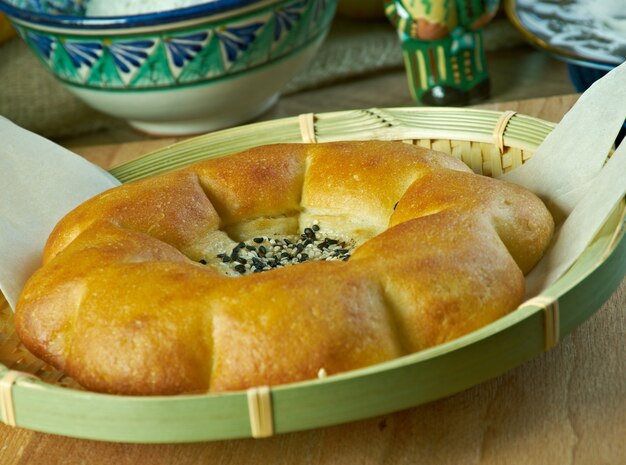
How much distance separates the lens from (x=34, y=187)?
126 cm

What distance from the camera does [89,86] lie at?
190 cm

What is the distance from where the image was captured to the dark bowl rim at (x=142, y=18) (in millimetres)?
1725

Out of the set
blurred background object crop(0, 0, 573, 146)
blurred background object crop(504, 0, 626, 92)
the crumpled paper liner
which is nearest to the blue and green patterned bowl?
blurred background object crop(0, 0, 573, 146)

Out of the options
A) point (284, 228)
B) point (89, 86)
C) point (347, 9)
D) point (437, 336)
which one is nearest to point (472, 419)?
point (437, 336)

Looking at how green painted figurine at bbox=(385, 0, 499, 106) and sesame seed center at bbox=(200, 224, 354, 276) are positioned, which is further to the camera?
green painted figurine at bbox=(385, 0, 499, 106)

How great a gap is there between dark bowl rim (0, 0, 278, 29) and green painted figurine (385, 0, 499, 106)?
0.37 metres

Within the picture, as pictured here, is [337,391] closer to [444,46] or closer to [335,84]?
[444,46]

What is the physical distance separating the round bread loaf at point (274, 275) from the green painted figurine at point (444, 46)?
0.87m

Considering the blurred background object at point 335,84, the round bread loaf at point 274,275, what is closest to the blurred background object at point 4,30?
the blurred background object at point 335,84

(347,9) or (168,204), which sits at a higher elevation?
(168,204)

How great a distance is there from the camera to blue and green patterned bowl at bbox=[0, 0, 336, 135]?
1772 millimetres

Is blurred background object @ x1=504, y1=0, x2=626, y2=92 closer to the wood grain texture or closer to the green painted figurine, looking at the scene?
the green painted figurine

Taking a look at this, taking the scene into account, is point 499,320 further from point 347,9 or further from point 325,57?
point 347,9

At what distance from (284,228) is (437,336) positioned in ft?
1.17
